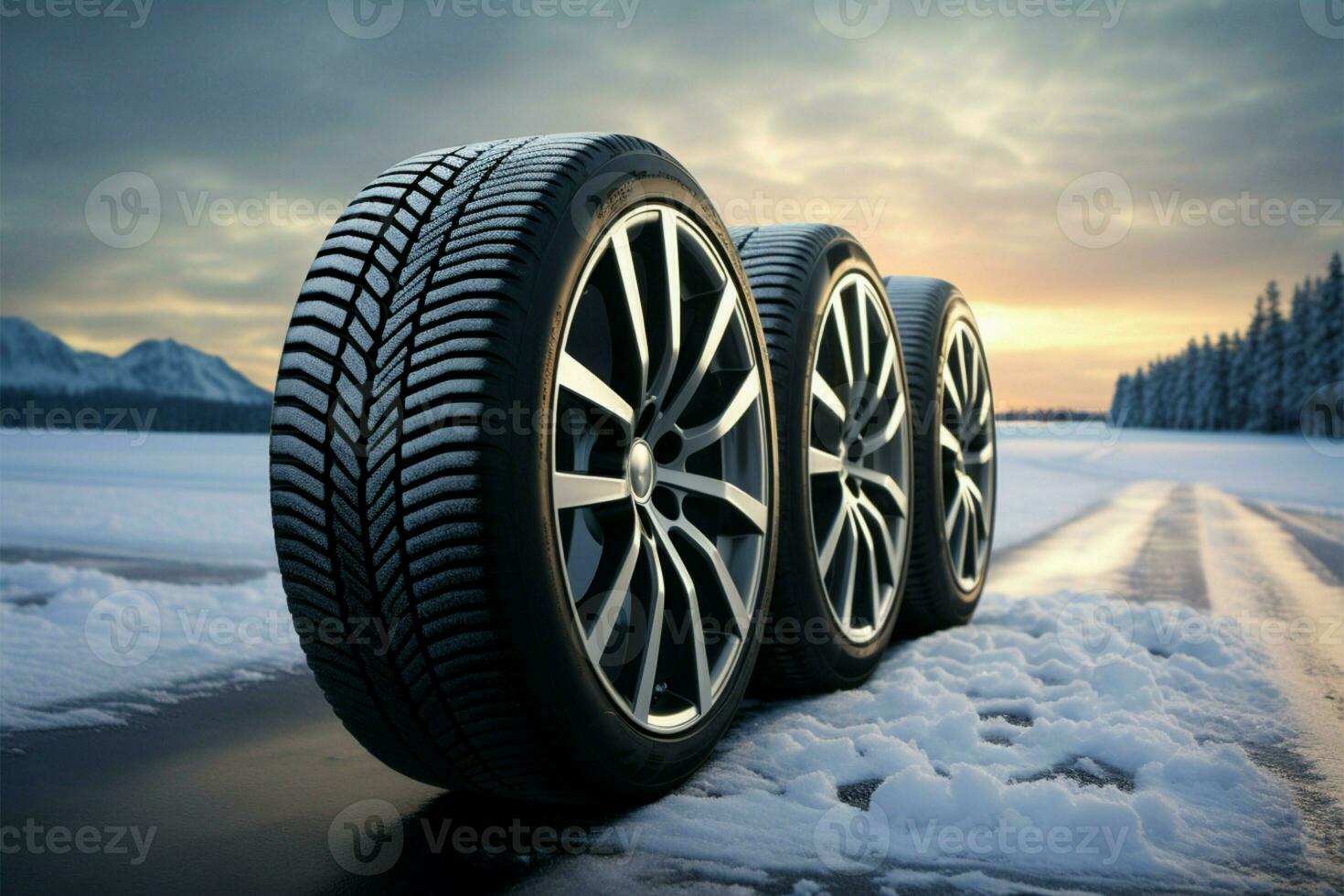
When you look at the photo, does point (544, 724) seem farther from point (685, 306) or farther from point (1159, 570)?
point (1159, 570)

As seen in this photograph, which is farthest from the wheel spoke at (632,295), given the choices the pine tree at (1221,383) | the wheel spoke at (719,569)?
the pine tree at (1221,383)

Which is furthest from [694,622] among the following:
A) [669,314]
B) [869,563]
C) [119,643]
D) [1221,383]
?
[1221,383]

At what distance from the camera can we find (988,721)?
3211 millimetres

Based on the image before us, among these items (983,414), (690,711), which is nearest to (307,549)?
(690,711)

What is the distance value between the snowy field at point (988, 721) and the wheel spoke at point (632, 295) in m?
1.17

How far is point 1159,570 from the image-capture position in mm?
7770

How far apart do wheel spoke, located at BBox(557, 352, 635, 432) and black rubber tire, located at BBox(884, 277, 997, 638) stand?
2262mm

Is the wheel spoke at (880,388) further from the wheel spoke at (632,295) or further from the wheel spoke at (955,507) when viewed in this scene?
the wheel spoke at (632,295)

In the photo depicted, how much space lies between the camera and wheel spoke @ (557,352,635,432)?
87.0 inches

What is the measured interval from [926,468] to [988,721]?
1622 mm

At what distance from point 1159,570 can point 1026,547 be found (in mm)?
1790
